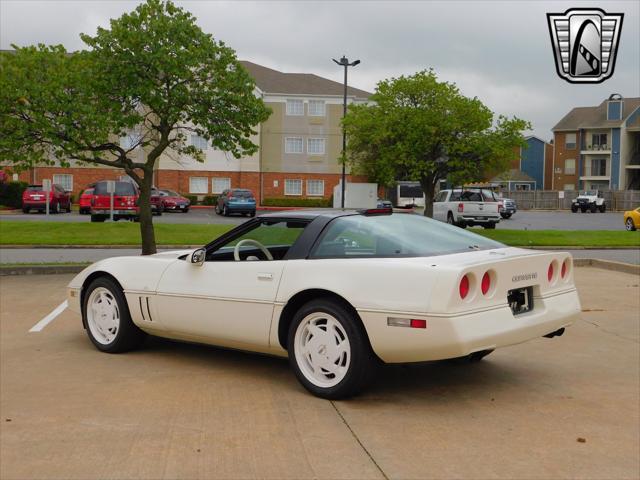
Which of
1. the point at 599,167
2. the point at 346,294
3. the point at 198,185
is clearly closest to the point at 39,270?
the point at 346,294

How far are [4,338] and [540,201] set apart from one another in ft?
215

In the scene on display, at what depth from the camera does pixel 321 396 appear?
502cm

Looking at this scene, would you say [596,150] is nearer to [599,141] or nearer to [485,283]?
[599,141]

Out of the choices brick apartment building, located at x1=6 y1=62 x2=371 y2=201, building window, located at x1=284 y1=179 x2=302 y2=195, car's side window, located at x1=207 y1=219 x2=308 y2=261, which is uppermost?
brick apartment building, located at x1=6 y1=62 x2=371 y2=201

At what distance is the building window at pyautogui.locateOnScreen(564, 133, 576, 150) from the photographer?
256ft

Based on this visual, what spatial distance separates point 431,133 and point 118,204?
1286cm

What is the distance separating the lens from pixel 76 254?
58.0ft

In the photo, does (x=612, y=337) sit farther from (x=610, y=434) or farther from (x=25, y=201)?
(x=25, y=201)

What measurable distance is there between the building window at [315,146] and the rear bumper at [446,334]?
175 ft

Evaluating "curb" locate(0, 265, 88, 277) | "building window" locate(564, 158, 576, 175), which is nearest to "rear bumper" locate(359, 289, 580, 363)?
"curb" locate(0, 265, 88, 277)

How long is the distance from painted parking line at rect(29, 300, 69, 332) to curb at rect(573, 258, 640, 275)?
9706mm

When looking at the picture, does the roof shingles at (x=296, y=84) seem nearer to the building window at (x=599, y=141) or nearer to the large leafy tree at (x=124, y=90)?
the building window at (x=599, y=141)

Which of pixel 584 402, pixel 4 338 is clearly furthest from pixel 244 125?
pixel 584 402

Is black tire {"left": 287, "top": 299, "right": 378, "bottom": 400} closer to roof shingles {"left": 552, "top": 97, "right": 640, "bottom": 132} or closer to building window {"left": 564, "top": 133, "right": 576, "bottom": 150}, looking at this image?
roof shingles {"left": 552, "top": 97, "right": 640, "bottom": 132}
